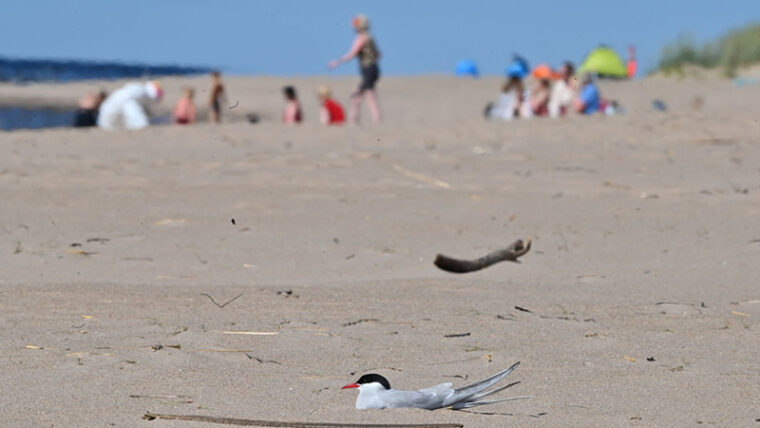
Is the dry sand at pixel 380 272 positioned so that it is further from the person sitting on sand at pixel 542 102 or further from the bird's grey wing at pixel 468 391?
the person sitting on sand at pixel 542 102

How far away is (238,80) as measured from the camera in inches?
1268

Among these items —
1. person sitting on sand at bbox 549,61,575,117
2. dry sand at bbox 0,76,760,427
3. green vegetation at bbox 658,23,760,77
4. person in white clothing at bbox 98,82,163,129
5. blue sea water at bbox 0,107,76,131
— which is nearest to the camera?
dry sand at bbox 0,76,760,427

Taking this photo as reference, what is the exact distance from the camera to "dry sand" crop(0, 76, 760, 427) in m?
3.33

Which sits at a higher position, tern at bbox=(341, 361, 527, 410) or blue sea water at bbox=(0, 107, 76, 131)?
blue sea water at bbox=(0, 107, 76, 131)

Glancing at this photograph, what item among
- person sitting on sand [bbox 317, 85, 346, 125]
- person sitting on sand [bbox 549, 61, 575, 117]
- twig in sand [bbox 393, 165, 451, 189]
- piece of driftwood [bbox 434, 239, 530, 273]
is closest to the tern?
piece of driftwood [bbox 434, 239, 530, 273]

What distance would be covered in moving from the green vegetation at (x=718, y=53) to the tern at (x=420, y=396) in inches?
986

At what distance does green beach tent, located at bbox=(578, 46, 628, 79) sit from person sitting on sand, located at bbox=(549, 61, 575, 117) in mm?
12261

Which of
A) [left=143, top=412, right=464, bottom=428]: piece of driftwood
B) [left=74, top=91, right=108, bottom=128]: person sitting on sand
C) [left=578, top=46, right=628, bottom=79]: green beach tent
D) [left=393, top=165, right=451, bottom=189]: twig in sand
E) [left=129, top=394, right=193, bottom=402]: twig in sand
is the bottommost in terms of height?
[left=143, top=412, right=464, bottom=428]: piece of driftwood

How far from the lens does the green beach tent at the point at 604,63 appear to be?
2728 centimetres

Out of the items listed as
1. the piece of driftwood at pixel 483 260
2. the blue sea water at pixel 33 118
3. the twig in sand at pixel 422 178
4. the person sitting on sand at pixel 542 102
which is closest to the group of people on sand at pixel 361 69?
the person sitting on sand at pixel 542 102

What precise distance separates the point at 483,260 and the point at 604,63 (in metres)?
22.5

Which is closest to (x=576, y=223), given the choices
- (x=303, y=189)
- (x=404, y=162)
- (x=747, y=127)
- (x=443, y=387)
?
(x=303, y=189)

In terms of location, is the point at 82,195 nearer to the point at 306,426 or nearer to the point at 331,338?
the point at 331,338

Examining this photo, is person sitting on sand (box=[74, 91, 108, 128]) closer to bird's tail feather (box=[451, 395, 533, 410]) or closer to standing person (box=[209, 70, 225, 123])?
standing person (box=[209, 70, 225, 123])
